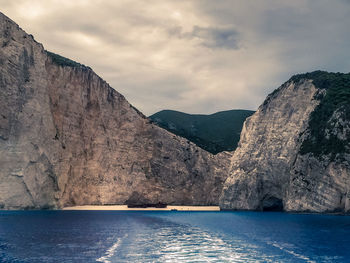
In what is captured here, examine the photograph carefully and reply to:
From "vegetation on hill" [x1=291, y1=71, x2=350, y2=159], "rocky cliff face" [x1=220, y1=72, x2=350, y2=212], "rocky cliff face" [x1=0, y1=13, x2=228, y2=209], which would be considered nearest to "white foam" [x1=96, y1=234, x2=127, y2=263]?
"rocky cliff face" [x1=220, y1=72, x2=350, y2=212]

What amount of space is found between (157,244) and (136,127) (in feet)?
287

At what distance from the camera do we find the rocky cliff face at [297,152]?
76.4 metres

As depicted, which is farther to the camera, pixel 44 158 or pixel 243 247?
pixel 44 158

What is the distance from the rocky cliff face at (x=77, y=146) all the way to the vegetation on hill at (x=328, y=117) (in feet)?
159

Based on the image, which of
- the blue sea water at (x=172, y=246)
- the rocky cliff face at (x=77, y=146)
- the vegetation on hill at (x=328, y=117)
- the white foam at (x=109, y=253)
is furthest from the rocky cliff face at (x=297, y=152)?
the white foam at (x=109, y=253)

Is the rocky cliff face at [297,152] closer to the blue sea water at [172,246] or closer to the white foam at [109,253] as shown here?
the blue sea water at [172,246]

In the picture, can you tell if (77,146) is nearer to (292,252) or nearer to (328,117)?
(328,117)

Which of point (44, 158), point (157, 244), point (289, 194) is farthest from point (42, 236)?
point (289, 194)

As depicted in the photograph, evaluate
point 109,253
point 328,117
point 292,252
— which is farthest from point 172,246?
point 328,117

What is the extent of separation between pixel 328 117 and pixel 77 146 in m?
65.3

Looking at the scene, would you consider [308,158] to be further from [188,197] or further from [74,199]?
[74,199]

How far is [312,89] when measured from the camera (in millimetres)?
95688

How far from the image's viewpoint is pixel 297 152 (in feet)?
291

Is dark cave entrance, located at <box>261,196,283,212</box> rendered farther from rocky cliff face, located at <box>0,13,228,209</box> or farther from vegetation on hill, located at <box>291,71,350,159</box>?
rocky cliff face, located at <box>0,13,228,209</box>
